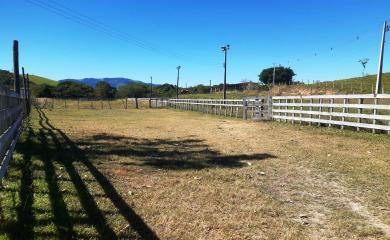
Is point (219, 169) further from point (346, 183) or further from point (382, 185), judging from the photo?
point (382, 185)

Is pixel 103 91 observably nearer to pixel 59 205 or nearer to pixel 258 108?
pixel 258 108

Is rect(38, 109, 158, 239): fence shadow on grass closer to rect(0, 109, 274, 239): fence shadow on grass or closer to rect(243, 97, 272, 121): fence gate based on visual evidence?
rect(0, 109, 274, 239): fence shadow on grass

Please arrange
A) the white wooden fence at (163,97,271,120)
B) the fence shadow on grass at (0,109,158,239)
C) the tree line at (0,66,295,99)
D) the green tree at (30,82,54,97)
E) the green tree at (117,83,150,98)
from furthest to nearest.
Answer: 1. the green tree at (117,83,150,98)
2. the tree line at (0,66,295,99)
3. the green tree at (30,82,54,97)
4. the white wooden fence at (163,97,271,120)
5. the fence shadow on grass at (0,109,158,239)

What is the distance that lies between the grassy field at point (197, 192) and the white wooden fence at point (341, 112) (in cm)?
276

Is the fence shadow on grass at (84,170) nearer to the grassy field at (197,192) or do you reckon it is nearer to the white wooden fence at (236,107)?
the grassy field at (197,192)

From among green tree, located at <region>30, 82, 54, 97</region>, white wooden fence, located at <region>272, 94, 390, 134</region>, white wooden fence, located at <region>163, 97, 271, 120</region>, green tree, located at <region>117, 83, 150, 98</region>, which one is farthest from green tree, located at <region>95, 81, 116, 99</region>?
white wooden fence, located at <region>272, 94, 390, 134</region>

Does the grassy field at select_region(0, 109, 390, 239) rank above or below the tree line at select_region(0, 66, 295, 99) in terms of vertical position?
below

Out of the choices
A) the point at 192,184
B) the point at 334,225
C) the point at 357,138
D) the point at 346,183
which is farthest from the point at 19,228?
the point at 357,138

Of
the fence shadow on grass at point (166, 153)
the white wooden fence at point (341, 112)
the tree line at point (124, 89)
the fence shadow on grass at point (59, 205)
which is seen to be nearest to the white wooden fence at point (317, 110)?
the white wooden fence at point (341, 112)

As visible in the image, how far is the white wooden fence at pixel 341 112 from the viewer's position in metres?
13.2

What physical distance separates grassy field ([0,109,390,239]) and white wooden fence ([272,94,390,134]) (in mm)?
2764

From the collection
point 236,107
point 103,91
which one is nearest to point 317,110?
point 236,107

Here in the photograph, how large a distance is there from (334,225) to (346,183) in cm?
213

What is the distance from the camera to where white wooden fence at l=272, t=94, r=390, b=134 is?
13.2 meters
